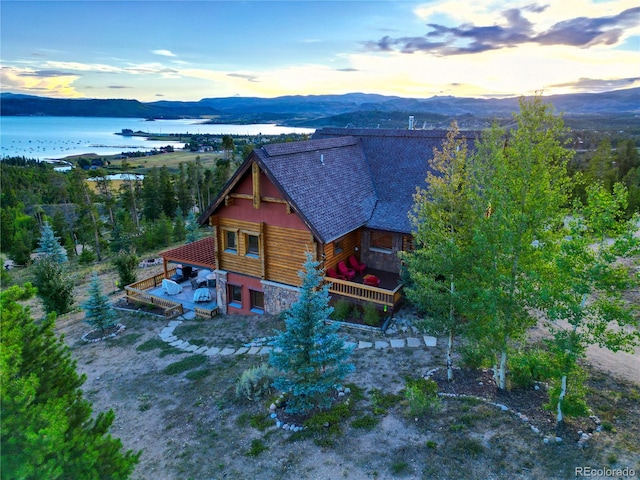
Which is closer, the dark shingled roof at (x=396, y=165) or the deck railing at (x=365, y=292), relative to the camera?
the deck railing at (x=365, y=292)

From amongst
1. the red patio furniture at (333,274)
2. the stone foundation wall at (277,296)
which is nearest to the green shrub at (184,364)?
the stone foundation wall at (277,296)

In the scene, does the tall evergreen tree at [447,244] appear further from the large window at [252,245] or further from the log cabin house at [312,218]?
the large window at [252,245]

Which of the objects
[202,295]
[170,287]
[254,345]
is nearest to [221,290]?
[202,295]

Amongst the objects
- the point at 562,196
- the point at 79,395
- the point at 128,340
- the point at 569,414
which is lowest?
the point at 128,340

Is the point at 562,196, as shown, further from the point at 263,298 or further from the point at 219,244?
the point at 219,244

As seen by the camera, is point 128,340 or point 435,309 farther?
point 128,340

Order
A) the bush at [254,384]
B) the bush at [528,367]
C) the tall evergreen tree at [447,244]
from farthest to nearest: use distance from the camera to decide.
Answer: the bush at [254,384] → the tall evergreen tree at [447,244] → the bush at [528,367]

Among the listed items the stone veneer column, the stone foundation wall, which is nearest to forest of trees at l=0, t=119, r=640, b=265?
the stone veneer column

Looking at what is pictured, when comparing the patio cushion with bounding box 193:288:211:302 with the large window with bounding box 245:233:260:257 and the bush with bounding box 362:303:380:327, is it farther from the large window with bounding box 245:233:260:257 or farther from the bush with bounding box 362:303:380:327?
the bush with bounding box 362:303:380:327

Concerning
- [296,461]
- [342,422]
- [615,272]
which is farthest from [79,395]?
[615,272]
